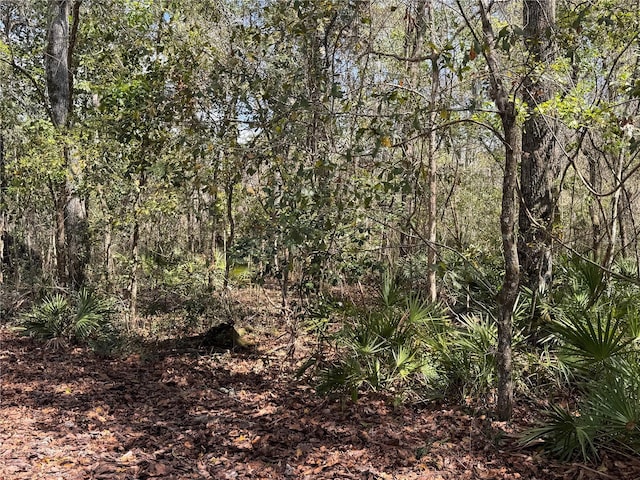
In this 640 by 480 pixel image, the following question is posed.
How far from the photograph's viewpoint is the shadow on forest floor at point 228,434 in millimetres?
4488

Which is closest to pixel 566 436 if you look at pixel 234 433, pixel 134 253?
pixel 234 433

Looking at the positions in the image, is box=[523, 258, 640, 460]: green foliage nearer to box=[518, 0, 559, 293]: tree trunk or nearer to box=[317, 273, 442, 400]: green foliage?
box=[518, 0, 559, 293]: tree trunk

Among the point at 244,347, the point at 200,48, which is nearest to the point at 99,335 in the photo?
the point at 244,347

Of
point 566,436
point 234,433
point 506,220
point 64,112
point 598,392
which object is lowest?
point 234,433

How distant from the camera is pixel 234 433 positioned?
546cm

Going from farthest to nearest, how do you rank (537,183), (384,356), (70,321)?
(70,321), (537,183), (384,356)

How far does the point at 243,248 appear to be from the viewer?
6.48 metres

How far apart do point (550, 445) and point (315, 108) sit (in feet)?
13.0

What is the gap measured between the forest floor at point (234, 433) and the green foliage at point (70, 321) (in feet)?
4.42

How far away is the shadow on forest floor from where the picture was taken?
4.49 m

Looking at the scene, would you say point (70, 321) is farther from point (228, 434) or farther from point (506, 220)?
point (506, 220)

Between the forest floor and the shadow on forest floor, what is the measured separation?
13 mm

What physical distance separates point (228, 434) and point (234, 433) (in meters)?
0.07

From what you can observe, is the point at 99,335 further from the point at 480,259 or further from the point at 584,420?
the point at 584,420
